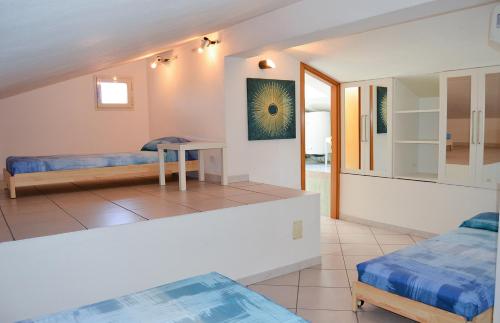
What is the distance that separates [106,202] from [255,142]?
1.79m

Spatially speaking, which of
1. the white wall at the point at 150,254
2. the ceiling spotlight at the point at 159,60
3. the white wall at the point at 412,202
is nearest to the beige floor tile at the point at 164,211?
the white wall at the point at 150,254

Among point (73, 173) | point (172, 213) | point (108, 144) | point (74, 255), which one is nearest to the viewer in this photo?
point (74, 255)

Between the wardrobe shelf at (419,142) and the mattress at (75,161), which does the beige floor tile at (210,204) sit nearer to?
the mattress at (75,161)

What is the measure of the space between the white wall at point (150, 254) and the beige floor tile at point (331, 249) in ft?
1.60

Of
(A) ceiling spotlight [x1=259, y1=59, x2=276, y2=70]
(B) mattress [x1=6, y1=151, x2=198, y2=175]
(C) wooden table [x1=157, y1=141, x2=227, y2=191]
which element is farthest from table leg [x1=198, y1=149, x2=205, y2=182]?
(A) ceiling spotlight [x1=259, y1=59, x2=276, y2=70]

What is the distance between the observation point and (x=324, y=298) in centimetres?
313

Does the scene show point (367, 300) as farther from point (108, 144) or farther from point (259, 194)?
point (108, 144)

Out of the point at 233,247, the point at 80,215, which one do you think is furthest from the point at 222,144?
the point at 80,215

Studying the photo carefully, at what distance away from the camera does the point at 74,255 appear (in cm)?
260

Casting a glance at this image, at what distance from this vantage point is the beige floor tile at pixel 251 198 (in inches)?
139

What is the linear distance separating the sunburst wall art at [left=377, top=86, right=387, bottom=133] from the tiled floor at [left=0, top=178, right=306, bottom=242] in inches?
76.4

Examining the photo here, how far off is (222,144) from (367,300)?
2192mm

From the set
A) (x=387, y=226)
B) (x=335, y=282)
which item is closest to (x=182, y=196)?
(x=335, y=282)

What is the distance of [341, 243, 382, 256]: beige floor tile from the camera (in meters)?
4.24
